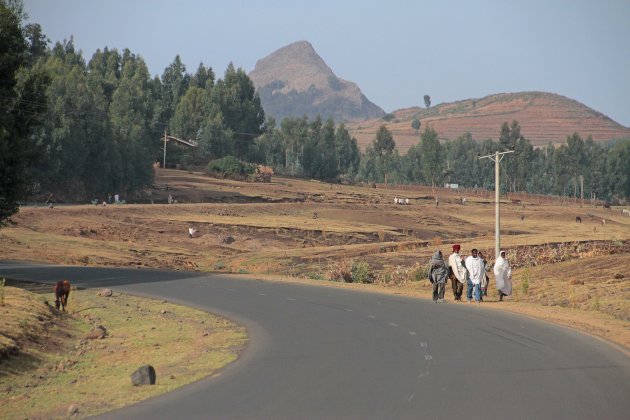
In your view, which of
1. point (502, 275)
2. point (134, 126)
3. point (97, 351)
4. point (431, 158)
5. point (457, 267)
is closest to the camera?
point (97, 351)

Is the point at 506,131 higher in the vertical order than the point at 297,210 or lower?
higher

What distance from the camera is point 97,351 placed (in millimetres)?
21547

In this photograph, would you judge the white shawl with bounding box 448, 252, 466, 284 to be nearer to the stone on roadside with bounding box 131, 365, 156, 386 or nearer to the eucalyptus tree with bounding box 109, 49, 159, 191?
the stone on roadside with bounding box 131, 365, 156, 386

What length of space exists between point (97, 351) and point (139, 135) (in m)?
85.8

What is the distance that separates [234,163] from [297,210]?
33850mm

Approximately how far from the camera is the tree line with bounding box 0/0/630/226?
122 feet

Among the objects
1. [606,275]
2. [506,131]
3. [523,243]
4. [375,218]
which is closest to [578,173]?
[506,131]

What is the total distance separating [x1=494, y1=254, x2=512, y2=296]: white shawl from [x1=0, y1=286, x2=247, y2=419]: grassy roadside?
959 cm

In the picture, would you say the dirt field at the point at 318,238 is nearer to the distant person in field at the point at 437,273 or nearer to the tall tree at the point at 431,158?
the distant person in field at the point at 437,273

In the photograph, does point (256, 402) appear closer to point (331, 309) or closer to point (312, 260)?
point (331, 309)

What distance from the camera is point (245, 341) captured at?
2103 centimetres

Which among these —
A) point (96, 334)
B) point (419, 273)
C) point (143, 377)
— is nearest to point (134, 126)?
point (419, 273)

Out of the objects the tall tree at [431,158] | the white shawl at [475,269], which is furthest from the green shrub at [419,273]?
the tall tree at [431,158]

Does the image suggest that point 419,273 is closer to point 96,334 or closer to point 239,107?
point 96,334
